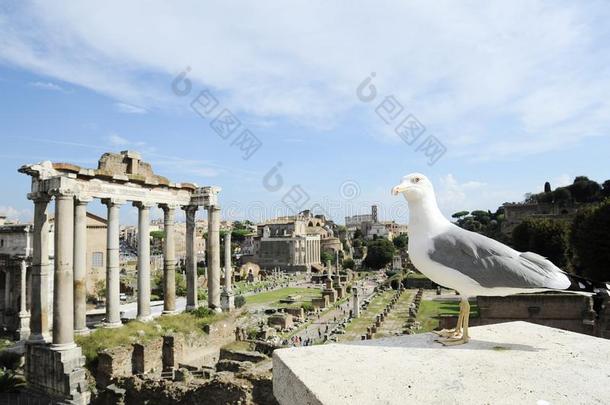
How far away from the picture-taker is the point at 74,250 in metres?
16.8

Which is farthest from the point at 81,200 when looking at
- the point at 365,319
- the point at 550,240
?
the point at 550,240

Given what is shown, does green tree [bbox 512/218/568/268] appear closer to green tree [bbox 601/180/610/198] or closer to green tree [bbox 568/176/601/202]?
green tree [bbox 568/176/601/202]

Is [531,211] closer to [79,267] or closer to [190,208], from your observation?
[190,208]

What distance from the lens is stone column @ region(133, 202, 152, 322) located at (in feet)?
66.3

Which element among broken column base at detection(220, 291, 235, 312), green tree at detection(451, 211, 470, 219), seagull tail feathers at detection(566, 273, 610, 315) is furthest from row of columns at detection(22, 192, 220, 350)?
green tree at detection(451, 211, 470, 219)

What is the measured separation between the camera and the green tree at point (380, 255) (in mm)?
93625

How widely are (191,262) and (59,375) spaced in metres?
9.59

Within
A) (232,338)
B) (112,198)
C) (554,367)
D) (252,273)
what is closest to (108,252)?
(112,198)

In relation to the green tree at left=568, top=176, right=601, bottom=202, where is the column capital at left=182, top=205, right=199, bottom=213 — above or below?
below

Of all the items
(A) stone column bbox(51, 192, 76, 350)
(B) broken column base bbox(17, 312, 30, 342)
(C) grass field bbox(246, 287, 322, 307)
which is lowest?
(C) grass field bbox(246, 287, 322, 307)

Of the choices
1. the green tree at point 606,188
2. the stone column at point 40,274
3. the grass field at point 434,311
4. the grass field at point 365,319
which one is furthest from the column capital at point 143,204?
the green tree at point 606,188

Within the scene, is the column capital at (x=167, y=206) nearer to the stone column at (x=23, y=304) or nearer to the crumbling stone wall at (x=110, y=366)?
the crumbling stone wall at (x=110, y=366)

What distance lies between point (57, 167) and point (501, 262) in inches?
660

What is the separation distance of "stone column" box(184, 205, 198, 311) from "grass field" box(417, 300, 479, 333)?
18148mm
